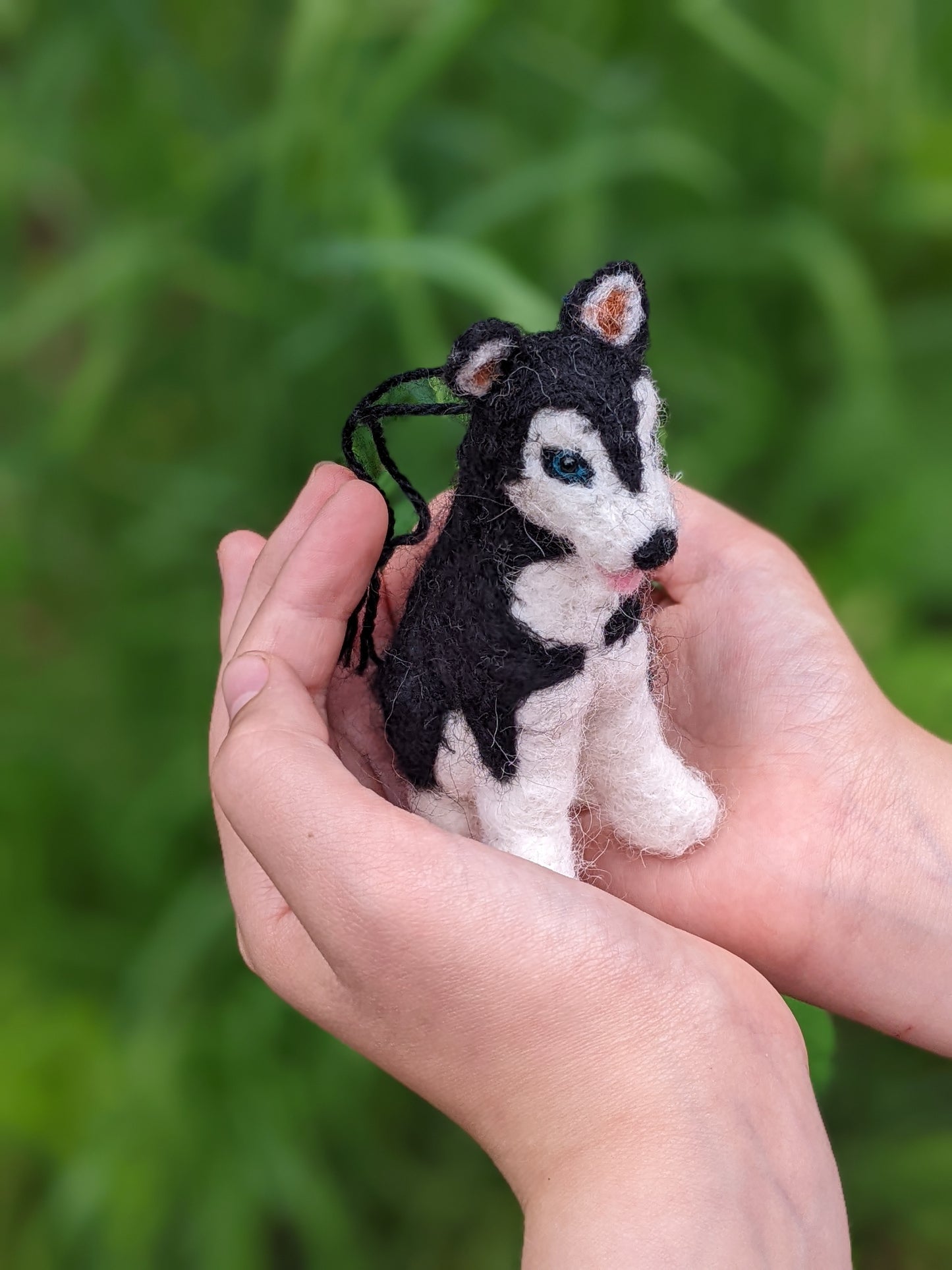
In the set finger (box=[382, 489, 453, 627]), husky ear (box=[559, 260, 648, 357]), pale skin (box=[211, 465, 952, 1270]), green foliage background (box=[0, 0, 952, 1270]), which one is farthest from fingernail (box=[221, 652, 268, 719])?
green foliage background (box=[0, 0, 952, 1270])

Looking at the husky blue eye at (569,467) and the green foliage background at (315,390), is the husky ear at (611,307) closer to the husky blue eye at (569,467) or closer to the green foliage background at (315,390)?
the husky blue eye at (569,467)

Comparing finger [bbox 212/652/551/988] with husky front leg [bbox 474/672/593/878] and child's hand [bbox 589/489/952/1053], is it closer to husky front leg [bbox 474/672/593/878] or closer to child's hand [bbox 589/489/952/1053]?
husky front leg [bbox 474/672/593/878]

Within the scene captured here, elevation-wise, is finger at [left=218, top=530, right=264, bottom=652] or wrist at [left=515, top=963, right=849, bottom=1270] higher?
finger at [left=218, top=530, right=264, bottom=652]

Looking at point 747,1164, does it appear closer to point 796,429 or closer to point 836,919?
point 836,919

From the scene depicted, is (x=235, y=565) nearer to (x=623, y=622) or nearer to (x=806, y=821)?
(x=623, y=622)

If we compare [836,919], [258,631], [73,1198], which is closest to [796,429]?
[836,919]

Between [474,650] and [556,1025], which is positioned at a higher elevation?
[474,650]

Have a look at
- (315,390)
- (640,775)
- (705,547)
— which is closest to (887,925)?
(640,775)
